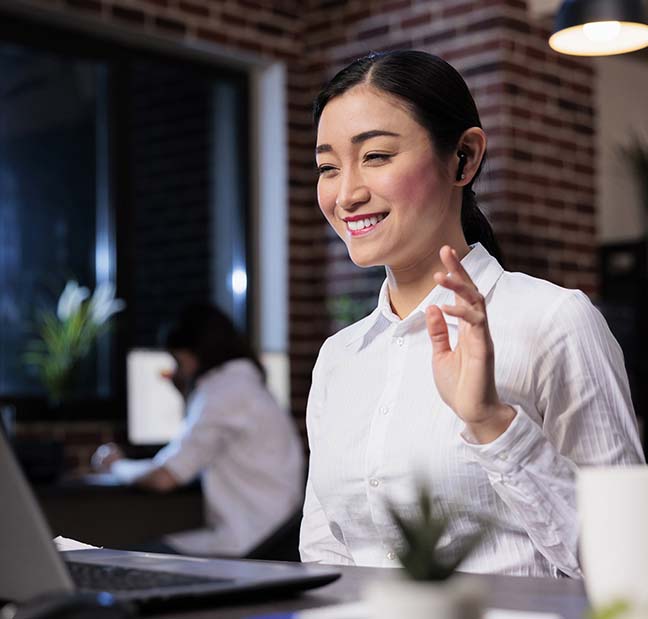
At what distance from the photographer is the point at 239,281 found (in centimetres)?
577

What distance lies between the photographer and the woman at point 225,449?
13.4ft

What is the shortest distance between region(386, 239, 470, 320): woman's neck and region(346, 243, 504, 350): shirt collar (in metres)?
0.01

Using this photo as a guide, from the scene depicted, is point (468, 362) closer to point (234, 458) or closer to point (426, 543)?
point (426, 543)

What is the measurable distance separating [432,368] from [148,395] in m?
3.31

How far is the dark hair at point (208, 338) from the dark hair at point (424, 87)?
2.55 metres

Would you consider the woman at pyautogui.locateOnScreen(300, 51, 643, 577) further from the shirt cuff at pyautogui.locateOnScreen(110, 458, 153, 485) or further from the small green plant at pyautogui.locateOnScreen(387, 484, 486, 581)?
the shirt cuff at pyautogui.locateOnScreen(110, 458, 153, 485)

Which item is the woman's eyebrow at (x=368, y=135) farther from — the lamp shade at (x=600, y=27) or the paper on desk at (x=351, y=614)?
the lamp shade at (x=600, y=27)

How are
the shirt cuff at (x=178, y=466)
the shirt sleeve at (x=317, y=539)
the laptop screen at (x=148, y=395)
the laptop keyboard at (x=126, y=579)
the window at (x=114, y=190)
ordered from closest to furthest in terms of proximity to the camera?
the laptop keyboard at (x=126, y=579)
the shirt sleeve at (x=317, y=539)
the shirt cuff at (x=178, y=466)
the laptop screen at (x=148, y=395)
the window at (x=114, y=190)

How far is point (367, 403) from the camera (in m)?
1.64

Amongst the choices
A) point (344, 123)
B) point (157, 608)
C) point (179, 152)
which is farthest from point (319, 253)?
point (157, 608)

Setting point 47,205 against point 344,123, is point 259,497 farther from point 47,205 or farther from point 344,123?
point 344,123

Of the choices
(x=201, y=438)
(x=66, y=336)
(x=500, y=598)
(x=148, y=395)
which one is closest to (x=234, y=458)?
(x=201, y=438)

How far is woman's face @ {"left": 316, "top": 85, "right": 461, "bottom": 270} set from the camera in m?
1.62

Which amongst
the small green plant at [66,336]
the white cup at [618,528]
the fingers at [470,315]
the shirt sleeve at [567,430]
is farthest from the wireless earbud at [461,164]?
the small green plant at [66,336]
